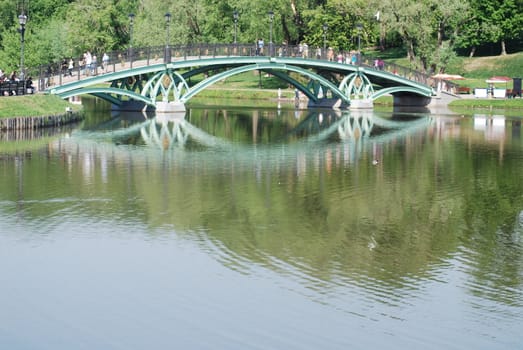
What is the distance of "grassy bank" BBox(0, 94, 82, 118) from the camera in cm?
4947

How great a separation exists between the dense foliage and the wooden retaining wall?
3894 cm

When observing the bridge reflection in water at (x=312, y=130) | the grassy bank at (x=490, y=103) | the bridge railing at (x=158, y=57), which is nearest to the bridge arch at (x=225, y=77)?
the bridge railing at (x=158, y=57)

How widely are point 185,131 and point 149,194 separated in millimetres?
24516

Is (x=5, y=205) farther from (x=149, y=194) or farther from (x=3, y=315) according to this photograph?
(x=3, y=315)

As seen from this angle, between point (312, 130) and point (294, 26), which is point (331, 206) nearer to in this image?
point (312, 130)

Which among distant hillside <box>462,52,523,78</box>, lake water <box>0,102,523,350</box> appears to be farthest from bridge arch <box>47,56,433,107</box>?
lake water <box>0,102,523,350</box>

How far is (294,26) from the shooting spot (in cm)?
9888

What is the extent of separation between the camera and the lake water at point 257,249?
53.8 ft

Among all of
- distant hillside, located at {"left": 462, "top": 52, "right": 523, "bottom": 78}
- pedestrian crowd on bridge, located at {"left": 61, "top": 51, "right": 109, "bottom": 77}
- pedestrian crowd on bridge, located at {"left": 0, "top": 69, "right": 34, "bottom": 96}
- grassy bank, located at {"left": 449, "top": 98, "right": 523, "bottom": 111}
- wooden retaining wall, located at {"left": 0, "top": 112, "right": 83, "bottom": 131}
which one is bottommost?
wooden retaining wall, located at {"left": 0, "top": 112, "right": 83, "bottom": 131}

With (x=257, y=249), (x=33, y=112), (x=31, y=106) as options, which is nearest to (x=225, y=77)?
(x=31, y=106)

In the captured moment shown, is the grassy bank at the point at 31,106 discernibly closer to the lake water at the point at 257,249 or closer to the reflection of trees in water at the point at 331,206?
Answer: the reflection of trees in water at the point at 331,206

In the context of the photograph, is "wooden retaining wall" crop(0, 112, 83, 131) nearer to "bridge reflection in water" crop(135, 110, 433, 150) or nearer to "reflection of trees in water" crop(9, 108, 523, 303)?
"bridge reflection in water" crop(135, 110, 433, 150)

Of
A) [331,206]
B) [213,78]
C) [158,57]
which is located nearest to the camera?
[331,206]

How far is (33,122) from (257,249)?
30.9 meters
